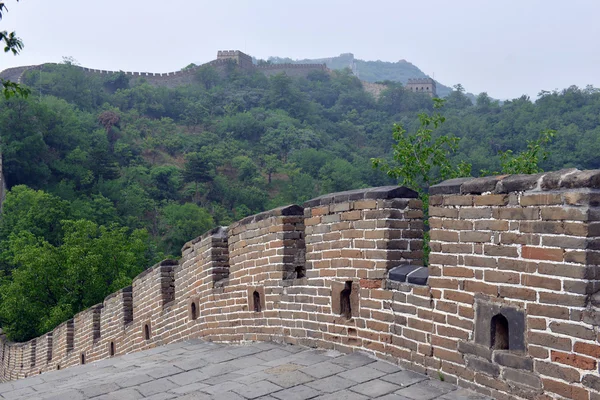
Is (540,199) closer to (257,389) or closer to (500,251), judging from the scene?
(500,251)

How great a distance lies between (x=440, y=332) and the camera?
11.9 feet

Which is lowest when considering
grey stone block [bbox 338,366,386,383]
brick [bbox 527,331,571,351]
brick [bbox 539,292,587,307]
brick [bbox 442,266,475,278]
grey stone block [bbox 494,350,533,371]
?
grey stone block [bbox 338,366,386,383]

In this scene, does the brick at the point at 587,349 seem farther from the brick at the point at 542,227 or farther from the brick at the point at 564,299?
the brick at the point at 542,227

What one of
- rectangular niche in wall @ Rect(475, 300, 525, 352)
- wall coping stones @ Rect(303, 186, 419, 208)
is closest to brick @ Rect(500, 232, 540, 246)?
rectangular niche in wall @ Rect(475, 300, 525, 352)

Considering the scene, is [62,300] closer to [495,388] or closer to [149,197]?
[495,388]

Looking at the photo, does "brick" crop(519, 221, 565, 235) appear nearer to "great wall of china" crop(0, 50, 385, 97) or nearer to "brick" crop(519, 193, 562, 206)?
"brick" crop(519, 193, 562, 206)

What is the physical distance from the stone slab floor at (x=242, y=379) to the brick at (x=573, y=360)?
1.88 ft

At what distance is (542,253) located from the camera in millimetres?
2969

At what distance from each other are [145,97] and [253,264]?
7484cm

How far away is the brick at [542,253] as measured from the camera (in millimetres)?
2896

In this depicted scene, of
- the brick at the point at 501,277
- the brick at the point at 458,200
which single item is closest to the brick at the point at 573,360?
the brick at the point at 501,277

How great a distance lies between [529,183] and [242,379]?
89.6 inches

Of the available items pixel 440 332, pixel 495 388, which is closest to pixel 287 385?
pixel 440 332

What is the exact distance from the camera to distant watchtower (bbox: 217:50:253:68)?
95875 mm
